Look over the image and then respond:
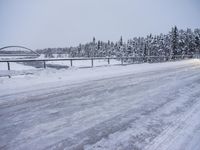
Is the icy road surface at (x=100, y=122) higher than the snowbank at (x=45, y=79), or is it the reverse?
the snowbank at (x=45, y=79)

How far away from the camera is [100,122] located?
14.6 feet

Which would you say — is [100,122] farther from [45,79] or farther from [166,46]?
→ [166,46]

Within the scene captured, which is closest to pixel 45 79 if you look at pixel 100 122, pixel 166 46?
pixel 100 122

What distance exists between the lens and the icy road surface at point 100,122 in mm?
3475

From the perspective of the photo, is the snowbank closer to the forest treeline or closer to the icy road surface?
the icy road surface

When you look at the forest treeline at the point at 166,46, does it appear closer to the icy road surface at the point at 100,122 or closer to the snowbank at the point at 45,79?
the snowbank at the point at 45,79

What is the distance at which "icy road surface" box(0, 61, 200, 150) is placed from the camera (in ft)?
11.4

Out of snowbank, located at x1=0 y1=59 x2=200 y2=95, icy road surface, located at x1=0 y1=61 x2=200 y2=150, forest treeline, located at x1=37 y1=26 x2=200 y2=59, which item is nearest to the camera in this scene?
icy road surface, located at x1=0 y1=61 x2=200 y2=150

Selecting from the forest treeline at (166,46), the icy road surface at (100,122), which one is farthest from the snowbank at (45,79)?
the forest treeline at (166,46)

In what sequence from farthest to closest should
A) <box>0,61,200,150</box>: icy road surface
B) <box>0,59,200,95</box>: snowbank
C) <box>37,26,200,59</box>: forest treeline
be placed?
<box>37,26,200,59</box>: forest treeline → <box>0,59,200,95</box>: snowbank → <box>0,61,200,150</box>: icy road surface

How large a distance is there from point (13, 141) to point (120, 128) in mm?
2104

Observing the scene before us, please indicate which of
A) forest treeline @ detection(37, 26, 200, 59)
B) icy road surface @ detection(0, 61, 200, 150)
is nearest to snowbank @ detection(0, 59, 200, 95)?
icy road surface @ detection(0, 61, 200, 150)

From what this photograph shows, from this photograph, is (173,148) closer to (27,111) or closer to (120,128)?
(120,128)

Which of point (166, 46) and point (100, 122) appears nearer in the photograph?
point (100, 122)
